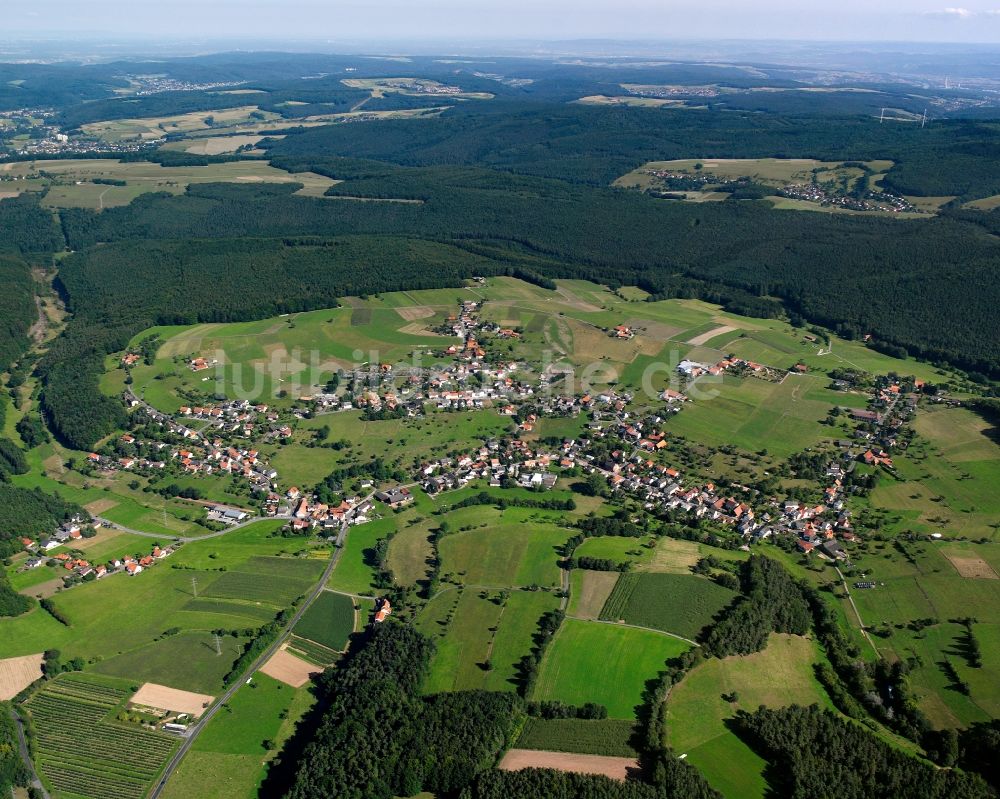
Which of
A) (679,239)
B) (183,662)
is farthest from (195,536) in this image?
(679,239)

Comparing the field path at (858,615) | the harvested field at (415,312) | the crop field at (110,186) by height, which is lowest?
the field path at (858,615)

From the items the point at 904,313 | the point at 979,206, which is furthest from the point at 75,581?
the point at 979,206

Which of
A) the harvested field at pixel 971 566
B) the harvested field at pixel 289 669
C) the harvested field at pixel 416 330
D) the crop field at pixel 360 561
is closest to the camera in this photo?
the harvested field at pixel 289 669

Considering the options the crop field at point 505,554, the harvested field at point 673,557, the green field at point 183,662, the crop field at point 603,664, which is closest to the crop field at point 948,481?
the harvested field at point 673,557

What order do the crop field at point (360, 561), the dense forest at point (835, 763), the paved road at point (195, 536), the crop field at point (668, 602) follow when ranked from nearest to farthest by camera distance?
the dense forest at point (835, 763), the crop field at point (668, 602), the crop field at point (360, 561), the paved road at point (195, 536)

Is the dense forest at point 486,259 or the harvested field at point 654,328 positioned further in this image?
the dense forest at point 486,259

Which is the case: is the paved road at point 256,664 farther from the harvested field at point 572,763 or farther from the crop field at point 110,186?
the crop field at point 110,186

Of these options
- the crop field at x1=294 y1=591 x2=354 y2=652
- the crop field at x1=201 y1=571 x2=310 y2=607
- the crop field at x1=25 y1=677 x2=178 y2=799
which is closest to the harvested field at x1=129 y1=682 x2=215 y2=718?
the crop field at x1=25 y1=677 x2=178 y2=799

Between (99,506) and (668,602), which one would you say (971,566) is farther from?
(99,506)
